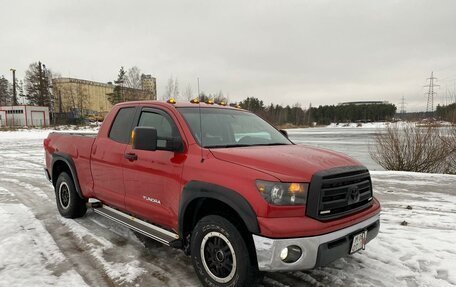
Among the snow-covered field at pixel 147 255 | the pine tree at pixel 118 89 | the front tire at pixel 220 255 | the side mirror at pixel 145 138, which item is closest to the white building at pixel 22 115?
the pine tree at pixel 118 89

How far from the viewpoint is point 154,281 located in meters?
3.71

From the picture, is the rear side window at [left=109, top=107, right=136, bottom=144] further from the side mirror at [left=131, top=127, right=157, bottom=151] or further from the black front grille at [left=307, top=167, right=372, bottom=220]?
the black front grille at [left=307, top=167, right=372, bottom=220]

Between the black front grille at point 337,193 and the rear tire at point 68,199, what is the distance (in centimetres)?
427

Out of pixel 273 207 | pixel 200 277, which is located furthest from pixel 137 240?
pixel 273 207

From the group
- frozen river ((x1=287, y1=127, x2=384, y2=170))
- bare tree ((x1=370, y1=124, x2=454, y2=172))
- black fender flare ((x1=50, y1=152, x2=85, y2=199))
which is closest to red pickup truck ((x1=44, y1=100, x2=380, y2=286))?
black fender flare ((x1=50, y1=152, x2=85, y2=199))

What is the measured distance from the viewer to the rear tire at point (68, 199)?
5.85m

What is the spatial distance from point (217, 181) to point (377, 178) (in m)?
7.95

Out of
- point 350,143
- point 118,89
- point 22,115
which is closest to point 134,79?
point 118,89

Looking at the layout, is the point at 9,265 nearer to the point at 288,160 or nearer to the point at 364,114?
the point at 288,160

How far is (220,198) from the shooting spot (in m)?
3.22

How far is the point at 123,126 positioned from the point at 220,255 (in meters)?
2.37

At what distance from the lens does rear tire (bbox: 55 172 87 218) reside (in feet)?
19.2

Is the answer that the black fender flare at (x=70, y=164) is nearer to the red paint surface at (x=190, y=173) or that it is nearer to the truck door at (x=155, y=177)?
the red paint surface at (x=190, y=173)

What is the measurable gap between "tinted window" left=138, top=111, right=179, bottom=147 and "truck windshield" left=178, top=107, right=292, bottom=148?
194mm
